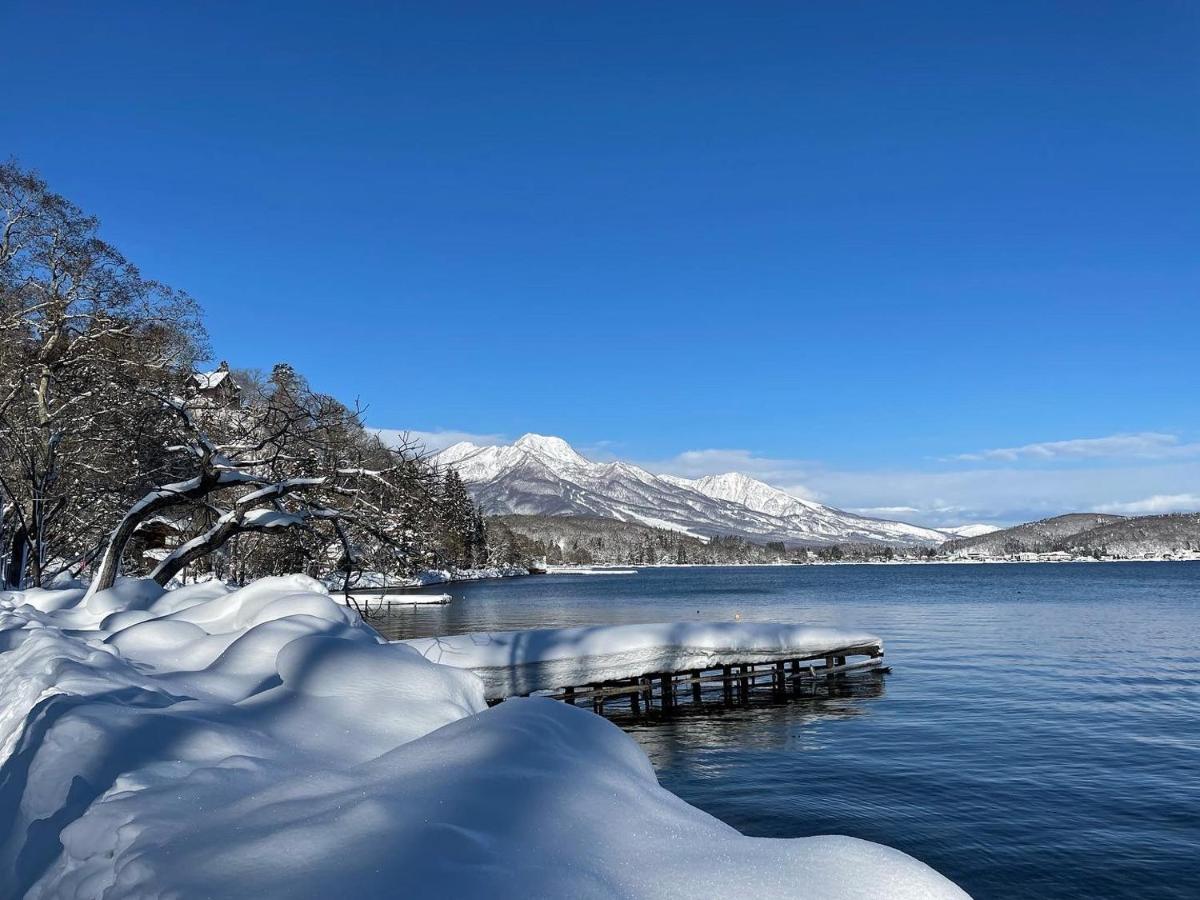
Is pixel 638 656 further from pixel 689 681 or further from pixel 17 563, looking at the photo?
pixel 17 563

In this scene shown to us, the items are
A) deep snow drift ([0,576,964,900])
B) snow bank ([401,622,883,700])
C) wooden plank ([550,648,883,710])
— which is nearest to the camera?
deep snow drift ([0,576,964,900])

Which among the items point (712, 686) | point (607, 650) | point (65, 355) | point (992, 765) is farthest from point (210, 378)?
point (992, 765)

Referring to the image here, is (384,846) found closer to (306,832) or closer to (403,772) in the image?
(306,832)

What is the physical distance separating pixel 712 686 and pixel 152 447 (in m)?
19.4

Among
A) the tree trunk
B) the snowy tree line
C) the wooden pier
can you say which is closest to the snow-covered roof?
the snowy tree line

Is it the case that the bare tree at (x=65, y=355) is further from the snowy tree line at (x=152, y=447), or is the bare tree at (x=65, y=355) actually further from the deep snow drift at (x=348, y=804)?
the deep snow drift at (x=348, y=804)

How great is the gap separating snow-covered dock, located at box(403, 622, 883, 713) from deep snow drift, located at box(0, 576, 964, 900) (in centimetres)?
1204

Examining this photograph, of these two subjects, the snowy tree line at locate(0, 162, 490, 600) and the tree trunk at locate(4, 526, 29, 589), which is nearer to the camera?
the snowy tree line at locate(0, 162, 490, 600)

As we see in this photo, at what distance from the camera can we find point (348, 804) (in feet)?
10.9

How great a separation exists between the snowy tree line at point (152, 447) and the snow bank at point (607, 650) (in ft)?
7.60

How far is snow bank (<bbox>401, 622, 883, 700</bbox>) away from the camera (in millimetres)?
19531

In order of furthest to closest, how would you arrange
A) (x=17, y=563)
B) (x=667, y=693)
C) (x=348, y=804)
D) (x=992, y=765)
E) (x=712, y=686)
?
1. (x=712, y=686)
2. (x=667, y=693)
3. (x=17, y=563)
4. (x=992, y=765)
5. (x=348, y=804)

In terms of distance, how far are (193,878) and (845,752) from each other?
16664 mm

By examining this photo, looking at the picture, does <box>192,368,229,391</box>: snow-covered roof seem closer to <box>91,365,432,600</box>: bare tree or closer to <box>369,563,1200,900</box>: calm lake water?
<box>91,365,432,600</box>: bare tree
